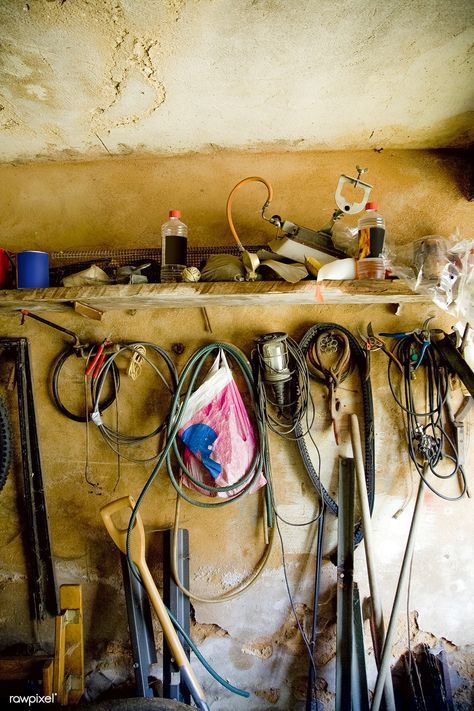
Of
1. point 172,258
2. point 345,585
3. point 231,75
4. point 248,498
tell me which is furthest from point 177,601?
point 231,75

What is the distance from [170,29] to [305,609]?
253 centimetres

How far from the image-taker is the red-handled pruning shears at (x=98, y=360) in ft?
6.18

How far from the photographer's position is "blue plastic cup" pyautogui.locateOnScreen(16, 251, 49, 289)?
1.70m

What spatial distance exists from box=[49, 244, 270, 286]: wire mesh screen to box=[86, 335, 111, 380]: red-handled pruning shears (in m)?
0.34

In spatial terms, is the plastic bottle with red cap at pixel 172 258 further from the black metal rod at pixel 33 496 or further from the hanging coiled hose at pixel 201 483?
the black metal rod at pixel 33 496

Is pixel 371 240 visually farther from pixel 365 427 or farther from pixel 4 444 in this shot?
pixel 4 444

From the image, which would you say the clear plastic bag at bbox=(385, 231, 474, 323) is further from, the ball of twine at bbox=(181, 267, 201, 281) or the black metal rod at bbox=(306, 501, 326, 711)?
the black metal rod at bbox=(306, 501, 326, 711)

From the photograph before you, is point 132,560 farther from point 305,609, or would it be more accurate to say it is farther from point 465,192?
point 465,192

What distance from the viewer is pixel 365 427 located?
1.88 m

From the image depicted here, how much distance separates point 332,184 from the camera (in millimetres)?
1975

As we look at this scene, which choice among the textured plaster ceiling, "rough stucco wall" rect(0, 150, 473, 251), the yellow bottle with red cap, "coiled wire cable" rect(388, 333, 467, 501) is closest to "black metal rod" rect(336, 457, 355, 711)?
"coiled wire cable" rect(388, 333, 467, 501)

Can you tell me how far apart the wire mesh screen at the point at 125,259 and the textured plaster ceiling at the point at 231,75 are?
0.54 m

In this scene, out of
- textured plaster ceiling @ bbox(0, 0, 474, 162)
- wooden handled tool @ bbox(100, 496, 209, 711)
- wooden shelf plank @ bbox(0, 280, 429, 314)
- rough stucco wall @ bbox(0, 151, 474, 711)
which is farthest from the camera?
rough stucco wall @ bbox(0, 151, 474, 711)

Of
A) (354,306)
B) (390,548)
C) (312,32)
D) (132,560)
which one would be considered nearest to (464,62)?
(312,32)
